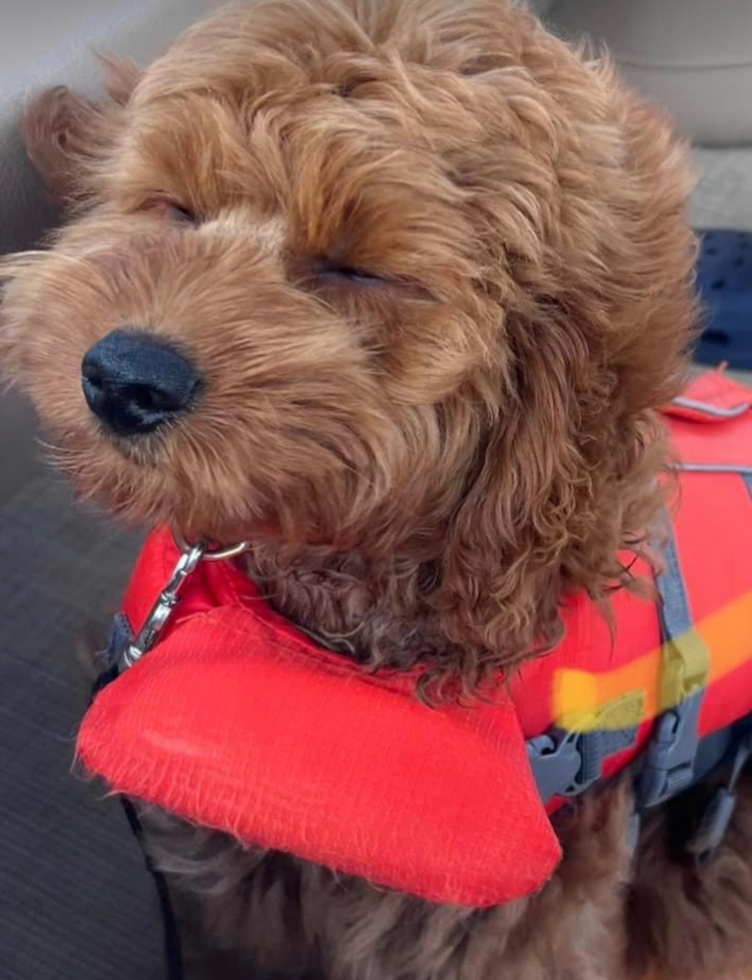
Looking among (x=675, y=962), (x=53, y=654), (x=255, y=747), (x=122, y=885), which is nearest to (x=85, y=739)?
(x=255, y=747)

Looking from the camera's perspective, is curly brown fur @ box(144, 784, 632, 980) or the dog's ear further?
curly brown fur @ box(144, 784, 632, 980)

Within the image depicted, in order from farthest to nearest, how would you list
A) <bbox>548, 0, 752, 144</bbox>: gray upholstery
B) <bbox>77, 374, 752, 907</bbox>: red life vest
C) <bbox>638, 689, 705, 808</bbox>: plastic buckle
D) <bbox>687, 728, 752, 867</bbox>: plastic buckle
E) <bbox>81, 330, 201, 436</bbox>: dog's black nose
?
<bbox>548, 0, 752, 144</bbox>: gray upholstery → <bbox>687, 728, 752, 867</bbox>: plastic buckle → <bbox>638, 689, 705, 808</bbox>: plastic buckle → <bbox>77, 374, 752, 907</bbox>: red life vest → <bbox>81, 330, 201, 436</bbox>: dog's black nose

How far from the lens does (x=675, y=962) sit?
3.81 ft

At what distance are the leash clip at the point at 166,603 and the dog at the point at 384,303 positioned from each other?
0.20 feet

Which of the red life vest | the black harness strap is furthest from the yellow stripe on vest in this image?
the black harness strap

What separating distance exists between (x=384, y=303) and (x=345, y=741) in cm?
30

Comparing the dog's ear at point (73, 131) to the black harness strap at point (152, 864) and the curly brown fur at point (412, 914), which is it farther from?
the curly brown fur at point (412, 914)

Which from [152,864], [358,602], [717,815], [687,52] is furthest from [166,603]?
[687,52]

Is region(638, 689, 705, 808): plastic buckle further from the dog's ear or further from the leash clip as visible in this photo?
the dog's ear

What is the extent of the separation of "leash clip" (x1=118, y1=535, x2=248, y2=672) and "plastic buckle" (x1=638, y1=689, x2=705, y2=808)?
0.36 m

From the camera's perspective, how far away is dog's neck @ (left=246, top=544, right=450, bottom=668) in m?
0.89

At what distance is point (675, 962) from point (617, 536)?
0.50 meters

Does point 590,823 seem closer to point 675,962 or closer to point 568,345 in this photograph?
point 675,962

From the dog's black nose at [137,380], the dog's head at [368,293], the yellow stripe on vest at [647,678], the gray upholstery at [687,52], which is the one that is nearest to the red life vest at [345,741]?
the yellow stripe on vest at [647,678]
